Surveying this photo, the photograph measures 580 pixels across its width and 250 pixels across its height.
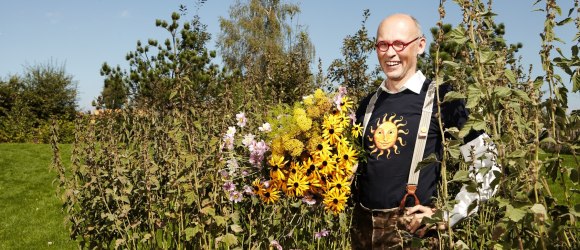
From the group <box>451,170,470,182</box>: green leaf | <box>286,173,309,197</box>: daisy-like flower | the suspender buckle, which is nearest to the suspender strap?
the suspender buckle

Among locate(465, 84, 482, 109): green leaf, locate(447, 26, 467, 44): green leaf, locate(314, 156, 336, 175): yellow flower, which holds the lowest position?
locate(314, 156, 336, 175): yellow flower

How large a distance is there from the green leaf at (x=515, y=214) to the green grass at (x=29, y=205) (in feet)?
10.8

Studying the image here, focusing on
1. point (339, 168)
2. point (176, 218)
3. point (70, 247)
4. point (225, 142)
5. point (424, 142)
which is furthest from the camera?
point (70, 247)

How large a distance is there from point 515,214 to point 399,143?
4.05 feet

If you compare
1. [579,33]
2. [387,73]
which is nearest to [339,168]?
[387,73]

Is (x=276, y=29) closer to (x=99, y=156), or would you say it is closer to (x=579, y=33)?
(x=99, y=156)

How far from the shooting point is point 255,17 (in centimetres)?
3200

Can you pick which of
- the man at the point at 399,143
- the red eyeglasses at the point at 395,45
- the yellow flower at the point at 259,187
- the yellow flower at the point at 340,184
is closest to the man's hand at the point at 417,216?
the man at the point at 399,143

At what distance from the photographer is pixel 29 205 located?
30.0 feet

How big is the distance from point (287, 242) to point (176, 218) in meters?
0.78

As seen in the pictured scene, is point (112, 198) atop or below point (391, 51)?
below

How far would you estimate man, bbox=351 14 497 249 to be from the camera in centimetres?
240

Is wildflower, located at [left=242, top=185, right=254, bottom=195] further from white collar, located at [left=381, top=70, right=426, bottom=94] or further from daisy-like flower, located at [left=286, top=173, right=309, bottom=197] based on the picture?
white collar, located at [left=381, top=70, right=426, bottom=94]

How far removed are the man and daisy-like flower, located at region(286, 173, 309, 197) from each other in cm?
30
